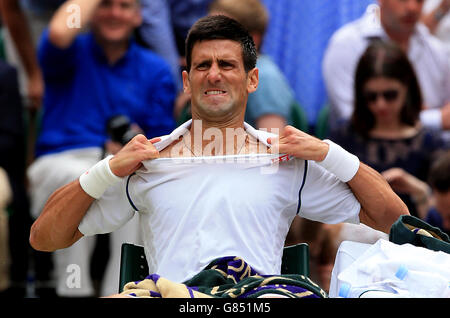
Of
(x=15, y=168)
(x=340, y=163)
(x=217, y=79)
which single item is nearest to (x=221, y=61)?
(x=217, y=79)

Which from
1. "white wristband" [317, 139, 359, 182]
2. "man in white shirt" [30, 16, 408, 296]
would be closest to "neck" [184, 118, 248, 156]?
"man in white shirt" [30, 16, 408, 296]

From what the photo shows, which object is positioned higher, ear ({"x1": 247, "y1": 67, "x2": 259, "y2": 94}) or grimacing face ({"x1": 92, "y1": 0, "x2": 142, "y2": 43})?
grimacing face ({"x1": 92, "y1": 0, "x2": 142, "y2": 43})

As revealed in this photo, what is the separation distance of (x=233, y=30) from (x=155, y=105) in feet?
6.10

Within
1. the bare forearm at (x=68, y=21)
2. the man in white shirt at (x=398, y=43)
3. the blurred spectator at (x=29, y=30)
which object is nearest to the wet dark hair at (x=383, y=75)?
the man in white shirt at (x=398, y=43)

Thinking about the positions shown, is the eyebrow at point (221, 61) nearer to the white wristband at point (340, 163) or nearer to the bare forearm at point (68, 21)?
the white wristband at point (340, 163)

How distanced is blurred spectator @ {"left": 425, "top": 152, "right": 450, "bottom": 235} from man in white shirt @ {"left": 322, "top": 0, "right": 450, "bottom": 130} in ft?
1.95

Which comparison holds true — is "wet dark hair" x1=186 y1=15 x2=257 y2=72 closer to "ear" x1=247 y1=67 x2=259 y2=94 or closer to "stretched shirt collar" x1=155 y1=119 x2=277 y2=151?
"ear" x1=247 y1=67 x2=259 y2=94

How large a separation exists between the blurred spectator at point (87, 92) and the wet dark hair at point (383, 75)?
41.9 inches

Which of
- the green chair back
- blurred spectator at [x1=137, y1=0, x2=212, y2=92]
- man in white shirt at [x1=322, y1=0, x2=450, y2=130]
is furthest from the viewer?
blurred spectator at [x1=137, y1=0, x2=212, y2=92]

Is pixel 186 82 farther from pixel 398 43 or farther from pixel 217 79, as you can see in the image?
pixel 398 43

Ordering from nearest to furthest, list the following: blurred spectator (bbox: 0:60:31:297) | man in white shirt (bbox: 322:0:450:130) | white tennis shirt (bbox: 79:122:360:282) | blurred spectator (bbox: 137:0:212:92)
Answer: white tennis shirt (bbox: 79:122:360:282), blurred spectator (bbox: 0:60:31:297), man in white shirt (bbox: 322:0:450:130), blurred spectator (bbox: 137:0:212:92)

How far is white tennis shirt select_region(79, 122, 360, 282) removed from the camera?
337 cm

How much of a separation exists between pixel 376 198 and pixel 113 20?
2.47 metres

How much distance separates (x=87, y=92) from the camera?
17.2 feet
